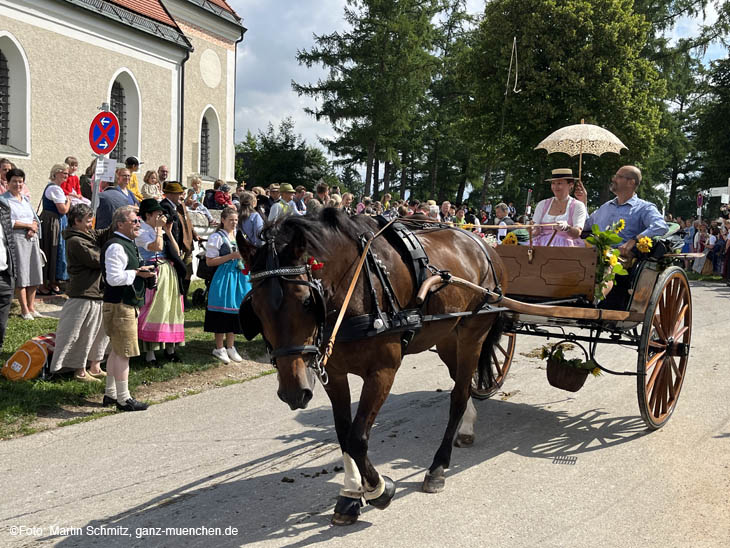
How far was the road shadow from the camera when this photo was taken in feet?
12.3

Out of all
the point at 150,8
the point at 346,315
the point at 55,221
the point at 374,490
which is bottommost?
the point at 374,490

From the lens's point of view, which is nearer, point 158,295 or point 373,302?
point 373,302

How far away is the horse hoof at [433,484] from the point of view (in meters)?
4.36

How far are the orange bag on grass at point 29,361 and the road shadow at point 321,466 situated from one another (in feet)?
8.76

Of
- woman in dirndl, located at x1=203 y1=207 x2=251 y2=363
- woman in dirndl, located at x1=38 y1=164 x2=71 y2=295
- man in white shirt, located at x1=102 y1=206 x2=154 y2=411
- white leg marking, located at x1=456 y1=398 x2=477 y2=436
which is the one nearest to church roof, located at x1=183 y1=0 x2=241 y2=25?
woman in dirndl, located at x1=38 y1=164 x2=71 y2=295

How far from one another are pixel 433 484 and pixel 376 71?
32058mm

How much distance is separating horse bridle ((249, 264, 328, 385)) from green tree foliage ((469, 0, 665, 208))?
25.3 m

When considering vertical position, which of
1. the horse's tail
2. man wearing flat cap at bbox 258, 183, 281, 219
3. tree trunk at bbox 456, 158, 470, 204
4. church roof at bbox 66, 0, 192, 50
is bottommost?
the horse's tail

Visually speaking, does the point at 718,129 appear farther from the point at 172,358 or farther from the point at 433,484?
the point at 433,484

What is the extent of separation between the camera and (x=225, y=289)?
26.4ft

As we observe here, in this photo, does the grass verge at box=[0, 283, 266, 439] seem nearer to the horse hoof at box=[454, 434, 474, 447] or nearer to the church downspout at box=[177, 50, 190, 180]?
Answer: the horse hoof at box=[454, 434, 474, 447]

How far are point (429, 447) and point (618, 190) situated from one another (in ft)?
10.0

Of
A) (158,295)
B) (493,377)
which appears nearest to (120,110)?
(158,295)

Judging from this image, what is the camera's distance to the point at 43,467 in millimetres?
4719
